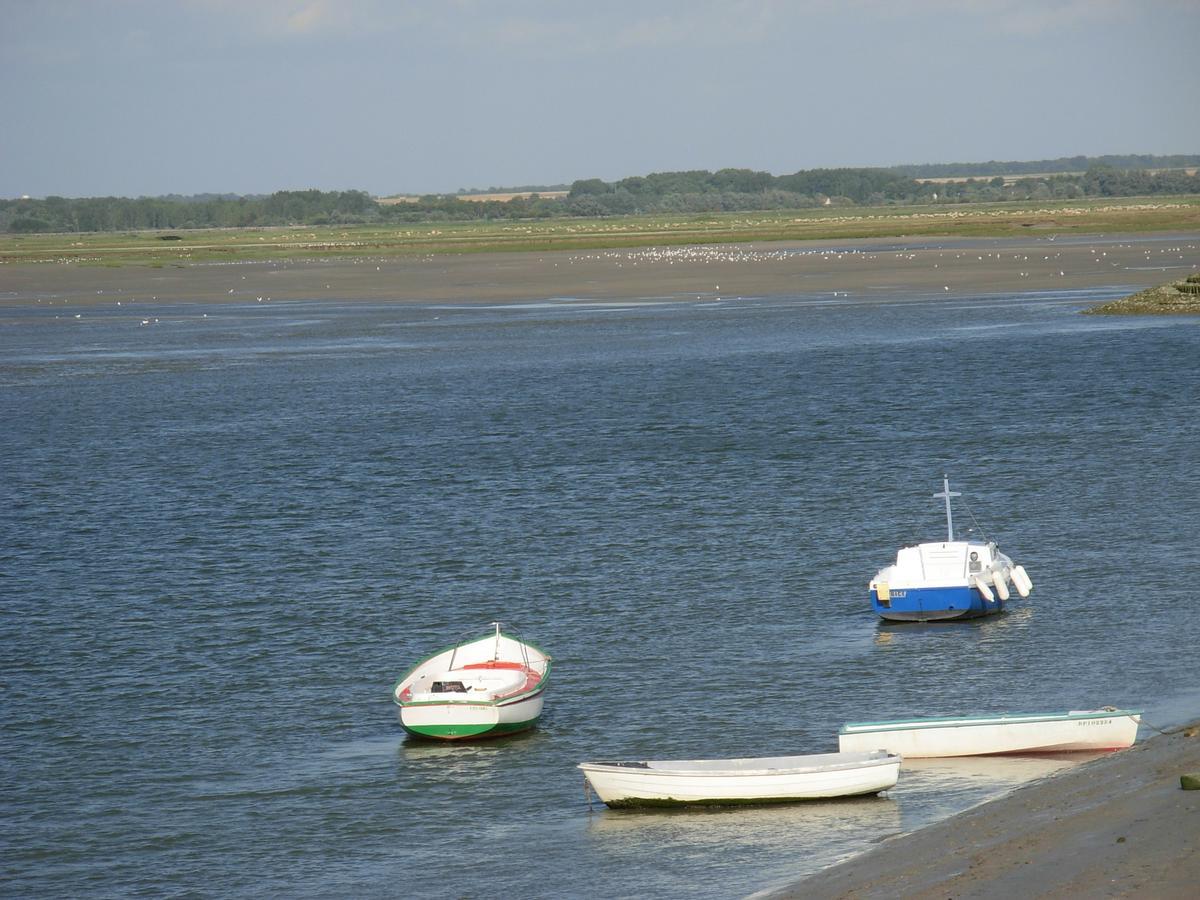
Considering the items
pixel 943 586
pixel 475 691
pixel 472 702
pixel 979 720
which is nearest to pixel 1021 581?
pixel 943 586

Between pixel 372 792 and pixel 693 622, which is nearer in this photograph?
pixel 372 792

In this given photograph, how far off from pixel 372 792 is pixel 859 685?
29.3 feet

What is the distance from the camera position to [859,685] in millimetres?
27391

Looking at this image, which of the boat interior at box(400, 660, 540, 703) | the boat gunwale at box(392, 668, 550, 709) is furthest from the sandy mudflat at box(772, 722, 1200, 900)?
the boat interior at box(400, 660, 540, 703)

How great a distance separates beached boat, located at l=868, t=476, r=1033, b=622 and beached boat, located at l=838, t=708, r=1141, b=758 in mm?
8358

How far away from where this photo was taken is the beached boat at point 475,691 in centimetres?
2570

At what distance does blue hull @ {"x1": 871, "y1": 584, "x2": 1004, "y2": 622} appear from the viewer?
31.4m

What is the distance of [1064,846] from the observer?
1647 cm

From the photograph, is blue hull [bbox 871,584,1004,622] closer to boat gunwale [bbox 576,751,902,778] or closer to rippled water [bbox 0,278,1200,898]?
rippled water [bbox 0,278,1200,898]

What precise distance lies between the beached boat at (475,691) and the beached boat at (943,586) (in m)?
8.03

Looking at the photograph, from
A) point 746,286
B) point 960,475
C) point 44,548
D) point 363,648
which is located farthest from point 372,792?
point 746,286

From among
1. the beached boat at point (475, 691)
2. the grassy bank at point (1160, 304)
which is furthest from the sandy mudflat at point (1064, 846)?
the grassy bank at point (1160, 304)

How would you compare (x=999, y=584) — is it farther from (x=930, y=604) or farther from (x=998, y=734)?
(x=998, y=734)

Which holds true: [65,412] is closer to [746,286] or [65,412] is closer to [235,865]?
[235,865]
